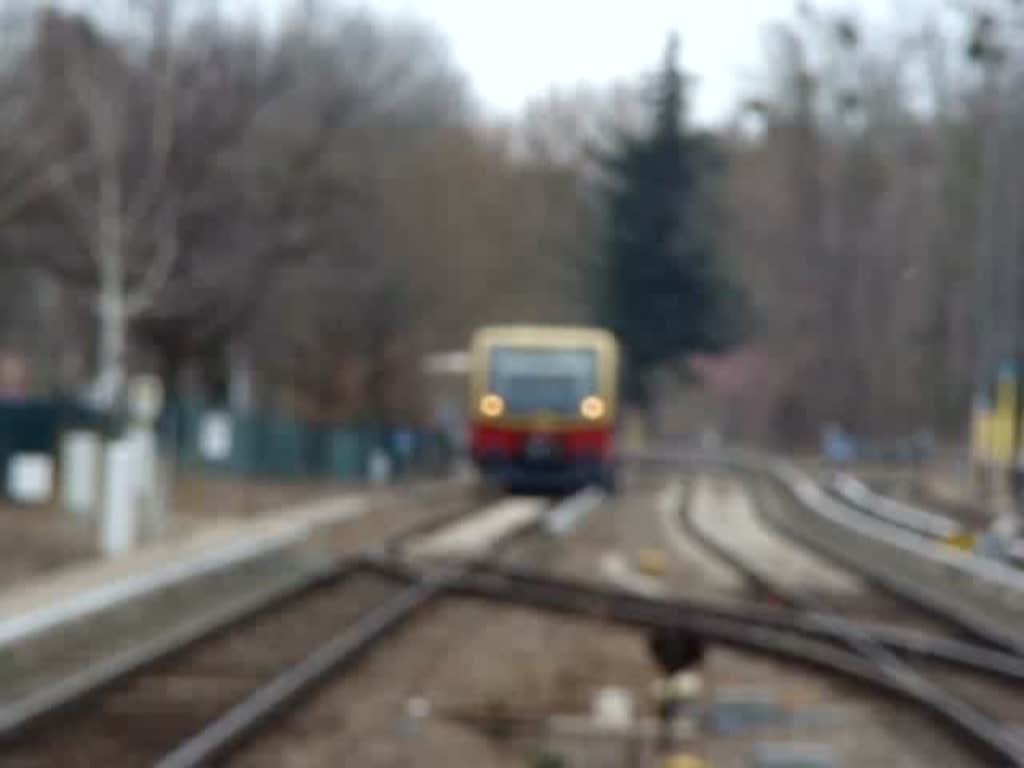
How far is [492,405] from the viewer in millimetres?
35500

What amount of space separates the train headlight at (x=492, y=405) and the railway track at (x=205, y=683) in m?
12.1

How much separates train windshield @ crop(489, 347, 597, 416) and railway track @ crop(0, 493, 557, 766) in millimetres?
12123

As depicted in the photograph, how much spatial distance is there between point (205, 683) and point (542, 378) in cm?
2050

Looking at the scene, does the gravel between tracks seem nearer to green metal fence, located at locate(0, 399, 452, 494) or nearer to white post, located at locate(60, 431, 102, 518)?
white post, located at locate(60, 431, 102, 518)

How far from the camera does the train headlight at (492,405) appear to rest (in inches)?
1391

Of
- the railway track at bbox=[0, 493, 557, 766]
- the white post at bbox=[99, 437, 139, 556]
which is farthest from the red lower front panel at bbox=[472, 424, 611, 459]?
the railway track at bbox=[0, 493, 557, 766]

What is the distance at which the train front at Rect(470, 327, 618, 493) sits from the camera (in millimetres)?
35156

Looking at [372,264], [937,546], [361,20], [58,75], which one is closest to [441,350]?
[372,264]

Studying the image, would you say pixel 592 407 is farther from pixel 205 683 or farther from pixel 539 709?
pixel 539 709

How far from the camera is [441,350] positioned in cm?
4859

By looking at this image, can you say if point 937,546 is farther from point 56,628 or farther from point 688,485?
point 688,485

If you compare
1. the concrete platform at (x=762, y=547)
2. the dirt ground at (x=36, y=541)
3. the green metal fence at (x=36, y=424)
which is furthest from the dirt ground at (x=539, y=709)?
the green metal fence at (x=36, y=424)

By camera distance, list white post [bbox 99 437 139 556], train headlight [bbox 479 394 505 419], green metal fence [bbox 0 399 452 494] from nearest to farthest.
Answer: white post [bbox 99 437 139 556] < green metal fence [bbox 0 399 452 494] < train headlight [bbox 479 394 505 419]

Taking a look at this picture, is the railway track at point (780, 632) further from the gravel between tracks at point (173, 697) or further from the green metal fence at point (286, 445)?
the green metal fence at point (286, 445)
